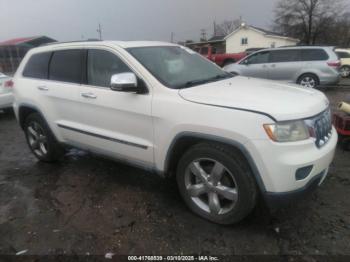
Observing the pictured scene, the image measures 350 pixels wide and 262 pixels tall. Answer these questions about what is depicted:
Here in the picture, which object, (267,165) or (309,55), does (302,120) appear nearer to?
(267,165)

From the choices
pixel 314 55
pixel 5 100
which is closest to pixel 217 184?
pixel 5 100

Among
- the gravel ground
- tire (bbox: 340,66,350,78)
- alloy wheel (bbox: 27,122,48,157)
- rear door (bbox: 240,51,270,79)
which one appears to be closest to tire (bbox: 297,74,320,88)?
rear door (bbox: 240,51,270,79)

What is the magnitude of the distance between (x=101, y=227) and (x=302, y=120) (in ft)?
7.03

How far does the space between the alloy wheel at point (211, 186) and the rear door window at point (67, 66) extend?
1.94 meters

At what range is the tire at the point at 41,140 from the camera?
4598 millimetres

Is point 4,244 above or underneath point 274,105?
underneath

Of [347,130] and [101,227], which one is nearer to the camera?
[101,227]

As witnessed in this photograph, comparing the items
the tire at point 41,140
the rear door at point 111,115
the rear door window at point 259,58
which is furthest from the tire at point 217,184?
the rear door window at point 259,58

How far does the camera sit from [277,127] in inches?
101

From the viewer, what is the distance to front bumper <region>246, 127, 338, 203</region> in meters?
2.56

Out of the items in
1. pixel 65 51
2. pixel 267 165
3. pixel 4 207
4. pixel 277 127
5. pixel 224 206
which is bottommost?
pixel 4 207

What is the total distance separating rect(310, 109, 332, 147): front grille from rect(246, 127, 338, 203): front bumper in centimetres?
13

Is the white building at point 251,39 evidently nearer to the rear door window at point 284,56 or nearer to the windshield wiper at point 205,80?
the rear door window at point 284,56

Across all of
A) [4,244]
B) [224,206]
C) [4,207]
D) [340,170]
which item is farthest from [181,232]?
[340,170]
